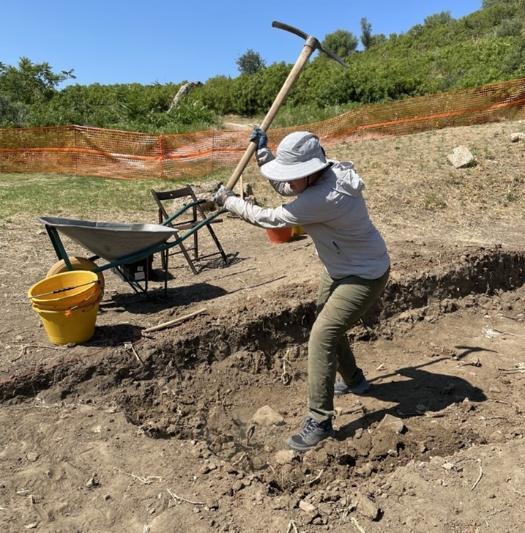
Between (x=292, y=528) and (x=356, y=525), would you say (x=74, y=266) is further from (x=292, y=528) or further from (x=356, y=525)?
(x=356, y=525)

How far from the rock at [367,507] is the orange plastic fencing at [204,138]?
1222cm

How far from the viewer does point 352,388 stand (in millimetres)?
4762

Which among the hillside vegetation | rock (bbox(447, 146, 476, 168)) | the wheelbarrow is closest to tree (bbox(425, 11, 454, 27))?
the hillside vegetation

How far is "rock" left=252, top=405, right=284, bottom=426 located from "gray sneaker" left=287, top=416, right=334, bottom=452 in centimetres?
55

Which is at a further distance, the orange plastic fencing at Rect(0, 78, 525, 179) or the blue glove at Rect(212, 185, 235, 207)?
the orange plastic fencing at Rect(0, 78, 525, 179)

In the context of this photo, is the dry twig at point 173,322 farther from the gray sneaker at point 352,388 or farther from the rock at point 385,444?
the rock at point 385,444

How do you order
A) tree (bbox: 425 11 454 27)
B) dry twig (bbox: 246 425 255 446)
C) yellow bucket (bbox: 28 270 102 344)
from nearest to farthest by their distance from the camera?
dry twig (bbox: 246 425 255 446), yellow bucket (bbox: 28 270 102 344), tree (bbox: 425 11 454 27)

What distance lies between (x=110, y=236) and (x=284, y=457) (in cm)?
259

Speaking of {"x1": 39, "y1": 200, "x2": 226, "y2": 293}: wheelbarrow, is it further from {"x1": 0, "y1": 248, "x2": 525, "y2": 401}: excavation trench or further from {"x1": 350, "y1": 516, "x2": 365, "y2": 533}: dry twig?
{"x1": 350, "y1": 516, "x2": 365, "y2": 533}: dry twig

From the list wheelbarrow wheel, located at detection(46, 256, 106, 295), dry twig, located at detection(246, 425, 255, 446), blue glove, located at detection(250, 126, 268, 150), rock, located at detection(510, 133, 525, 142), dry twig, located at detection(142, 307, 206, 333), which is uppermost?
blue glove, located at detection(250, 126, 268, 150)

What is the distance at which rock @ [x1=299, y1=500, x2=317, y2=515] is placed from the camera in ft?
10.4

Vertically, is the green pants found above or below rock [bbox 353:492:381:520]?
above

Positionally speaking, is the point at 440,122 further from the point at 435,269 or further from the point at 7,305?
the point at 7,305

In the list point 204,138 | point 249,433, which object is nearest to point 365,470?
point 249,433
